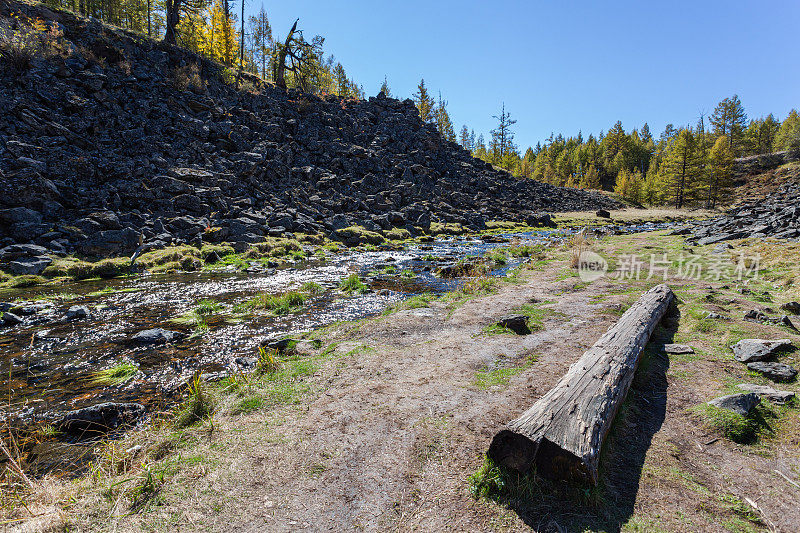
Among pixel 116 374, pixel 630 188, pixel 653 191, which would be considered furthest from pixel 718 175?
pixel 116 374

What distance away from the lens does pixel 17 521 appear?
3078 millimetres

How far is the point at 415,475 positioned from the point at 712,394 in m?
4.91

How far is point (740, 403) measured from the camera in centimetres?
441

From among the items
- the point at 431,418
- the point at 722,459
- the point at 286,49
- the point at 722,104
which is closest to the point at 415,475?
the point at 431,418

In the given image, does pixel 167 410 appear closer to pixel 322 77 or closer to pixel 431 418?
pixel 431 418

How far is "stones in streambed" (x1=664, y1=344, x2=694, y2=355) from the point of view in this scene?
255 inches

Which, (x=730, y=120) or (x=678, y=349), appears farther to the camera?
(x=730, y=120)

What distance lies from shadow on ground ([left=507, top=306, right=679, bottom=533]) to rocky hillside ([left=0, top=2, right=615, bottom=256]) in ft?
70.5

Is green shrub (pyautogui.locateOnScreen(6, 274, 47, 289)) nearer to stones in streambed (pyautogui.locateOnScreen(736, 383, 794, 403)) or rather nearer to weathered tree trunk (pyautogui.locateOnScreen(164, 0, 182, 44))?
stones in streambed (pyautogui.locateOnScreen(736, 383, 794, 403))

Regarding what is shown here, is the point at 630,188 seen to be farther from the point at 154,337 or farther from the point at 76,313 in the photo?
the point at 76,313

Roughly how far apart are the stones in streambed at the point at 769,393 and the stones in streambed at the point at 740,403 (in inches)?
15.6

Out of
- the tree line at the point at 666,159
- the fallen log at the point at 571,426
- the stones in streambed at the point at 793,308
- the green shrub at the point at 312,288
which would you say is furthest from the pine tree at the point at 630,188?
the fallen log at the point at 571,426

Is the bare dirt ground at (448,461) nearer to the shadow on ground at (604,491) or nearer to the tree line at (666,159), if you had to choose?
the shadow on ground at (604,491)

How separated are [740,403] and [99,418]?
32.3ft
